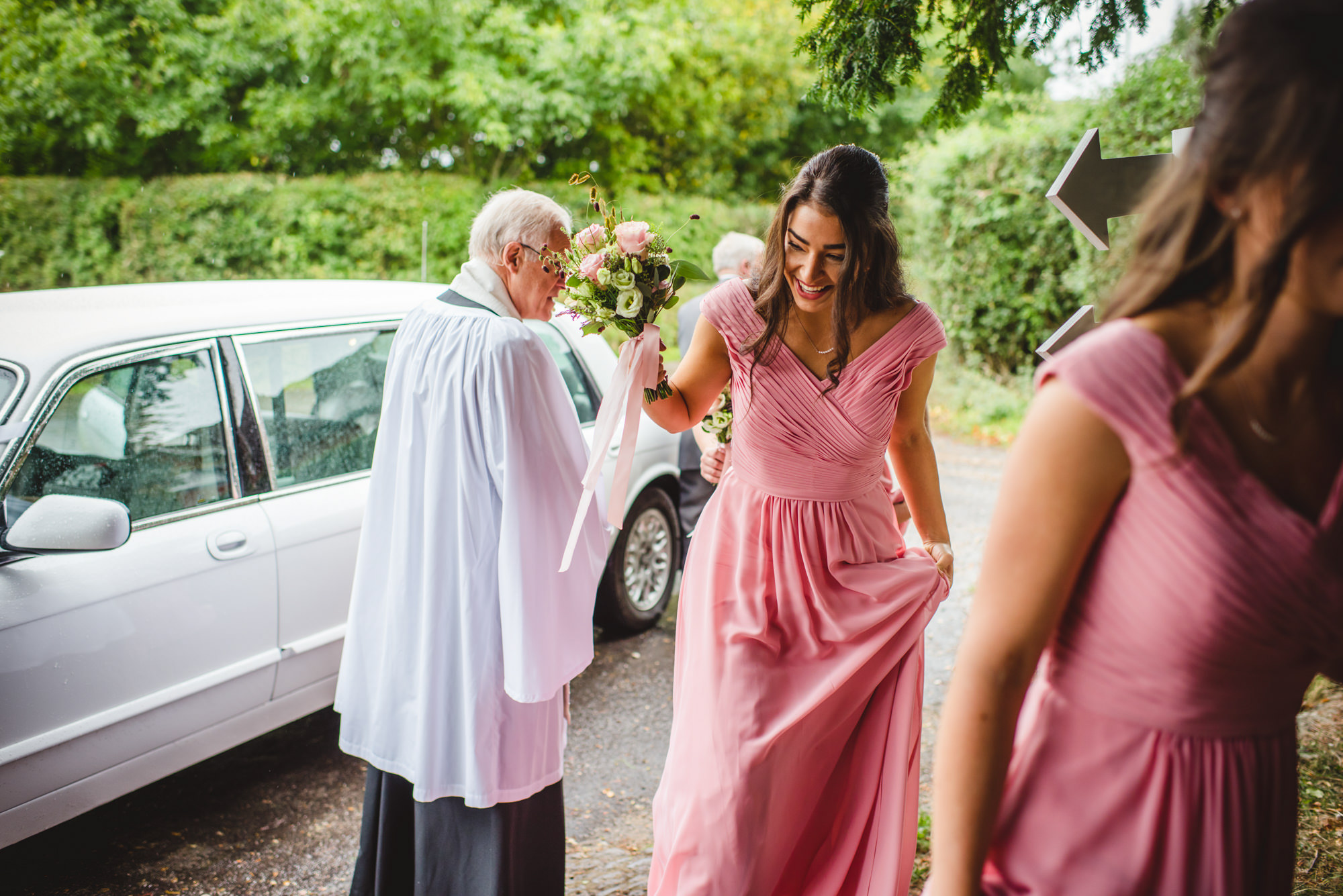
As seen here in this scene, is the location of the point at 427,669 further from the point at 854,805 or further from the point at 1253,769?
the point at 1253,769

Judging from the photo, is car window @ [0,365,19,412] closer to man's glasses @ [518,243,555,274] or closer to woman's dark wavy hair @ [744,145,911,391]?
man's glasses @ [518,243,555,274]

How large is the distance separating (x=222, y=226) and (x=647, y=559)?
34.6ft

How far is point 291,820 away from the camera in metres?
3.46

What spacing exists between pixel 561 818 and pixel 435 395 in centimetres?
135

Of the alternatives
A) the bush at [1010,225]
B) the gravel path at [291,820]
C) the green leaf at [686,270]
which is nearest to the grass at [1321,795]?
the gravel path at [291,820]

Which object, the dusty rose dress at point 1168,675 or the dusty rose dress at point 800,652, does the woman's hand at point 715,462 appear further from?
the dusty rose dress at point 1168,675

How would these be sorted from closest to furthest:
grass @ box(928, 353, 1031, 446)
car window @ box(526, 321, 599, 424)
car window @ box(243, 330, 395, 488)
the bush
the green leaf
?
the green leaf → car window @ box(243, 330, 395, 488) → car window @ box(526, 321, 599, 424) → the bush → grass @ box(928, 353, 1031, 446)

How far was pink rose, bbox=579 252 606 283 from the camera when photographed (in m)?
2.54

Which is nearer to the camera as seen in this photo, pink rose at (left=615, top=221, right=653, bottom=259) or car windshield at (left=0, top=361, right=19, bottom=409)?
pink rose at (left=615, top=221, right=653, bottom=259)

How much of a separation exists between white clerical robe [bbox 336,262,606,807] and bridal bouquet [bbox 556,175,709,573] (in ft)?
0.41

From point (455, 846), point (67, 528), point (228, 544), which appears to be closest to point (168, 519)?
point (228, 544)

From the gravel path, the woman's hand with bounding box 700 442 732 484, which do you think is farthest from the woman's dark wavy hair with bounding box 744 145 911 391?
A: the gravel path

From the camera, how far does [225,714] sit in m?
3.15

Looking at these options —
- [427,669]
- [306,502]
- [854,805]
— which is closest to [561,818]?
[427,669]
